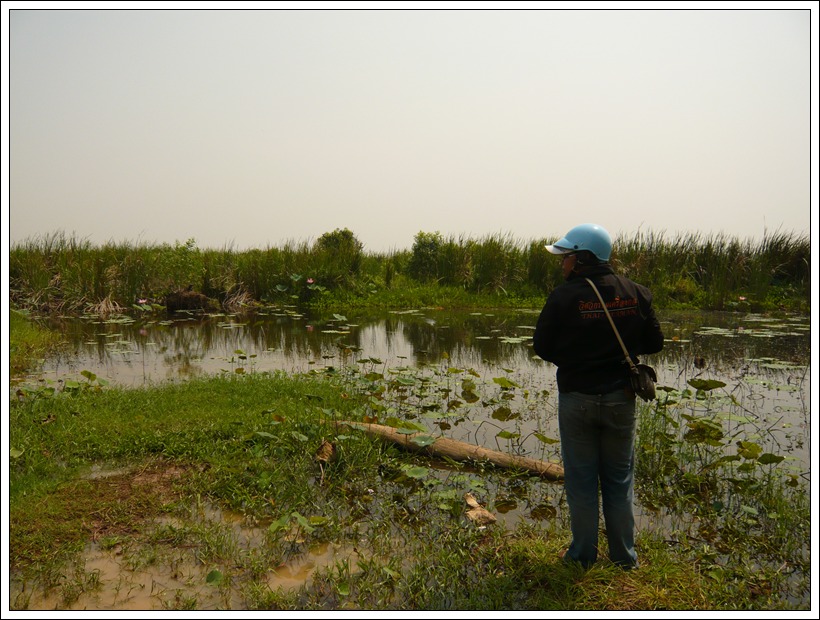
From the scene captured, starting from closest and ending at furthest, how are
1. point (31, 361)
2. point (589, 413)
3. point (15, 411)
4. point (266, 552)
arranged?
point (589, 413), point (266, 552), point (15, 411), point (31, 361)

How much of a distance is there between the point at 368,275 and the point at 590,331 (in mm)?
A: 16215

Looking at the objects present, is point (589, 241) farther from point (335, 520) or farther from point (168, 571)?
point (168, 571)

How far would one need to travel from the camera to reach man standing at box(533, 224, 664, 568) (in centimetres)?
295

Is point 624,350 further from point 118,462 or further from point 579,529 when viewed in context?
point 118,462

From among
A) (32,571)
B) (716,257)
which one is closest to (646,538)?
(32,571)

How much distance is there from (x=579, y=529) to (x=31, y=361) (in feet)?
27.7

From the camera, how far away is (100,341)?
1045cm

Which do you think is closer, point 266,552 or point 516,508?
point 266,552

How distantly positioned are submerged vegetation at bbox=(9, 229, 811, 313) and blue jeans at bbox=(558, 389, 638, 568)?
44.7 ft

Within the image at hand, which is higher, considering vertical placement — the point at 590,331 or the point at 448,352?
the point at 590,331

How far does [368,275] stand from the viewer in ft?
62.2

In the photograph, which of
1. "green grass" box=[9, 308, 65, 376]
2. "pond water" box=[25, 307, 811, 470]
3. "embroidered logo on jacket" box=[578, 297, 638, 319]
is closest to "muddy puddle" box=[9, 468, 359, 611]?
"embroidered logo on jacket" box=[578, 297, 638, 319]

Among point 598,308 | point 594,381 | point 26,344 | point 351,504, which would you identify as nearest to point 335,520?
point 351,504

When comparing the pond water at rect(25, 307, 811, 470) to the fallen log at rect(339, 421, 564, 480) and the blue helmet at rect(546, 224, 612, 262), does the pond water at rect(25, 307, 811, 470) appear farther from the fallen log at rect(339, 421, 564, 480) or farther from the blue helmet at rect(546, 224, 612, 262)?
the blue helmet at rect(546, 224, 612, 262)
